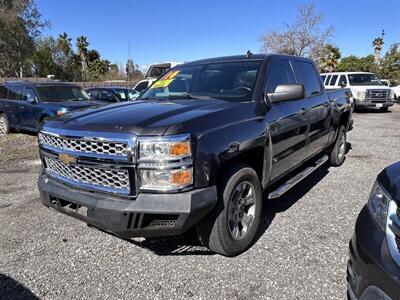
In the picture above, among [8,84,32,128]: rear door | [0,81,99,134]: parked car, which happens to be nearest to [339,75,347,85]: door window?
[0,81,99,134]: parked car

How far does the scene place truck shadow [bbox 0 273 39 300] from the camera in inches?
110

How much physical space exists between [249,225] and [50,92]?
849cm

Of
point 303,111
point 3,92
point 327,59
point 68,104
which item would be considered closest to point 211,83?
point 303,111

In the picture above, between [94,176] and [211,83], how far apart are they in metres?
1.85

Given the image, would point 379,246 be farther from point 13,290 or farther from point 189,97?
point 13,290

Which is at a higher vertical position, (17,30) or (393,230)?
(17,30)

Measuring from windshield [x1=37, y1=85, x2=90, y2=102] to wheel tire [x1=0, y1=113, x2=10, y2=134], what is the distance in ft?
6.75

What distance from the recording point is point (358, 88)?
16922 millimetres

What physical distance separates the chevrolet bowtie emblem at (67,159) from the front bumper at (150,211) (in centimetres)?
35

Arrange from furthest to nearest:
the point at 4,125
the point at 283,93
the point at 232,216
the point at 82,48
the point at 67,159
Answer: the point at 82,48, the point at 4,125, the point at 283,93, the point at 232,216, the point at 67,159

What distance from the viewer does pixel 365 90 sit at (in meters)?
16.8

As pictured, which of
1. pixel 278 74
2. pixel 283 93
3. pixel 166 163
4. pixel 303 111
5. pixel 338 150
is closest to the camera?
pixel 166 163

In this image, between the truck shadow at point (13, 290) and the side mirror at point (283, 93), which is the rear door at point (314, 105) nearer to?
the side mirror at point (283, 93)

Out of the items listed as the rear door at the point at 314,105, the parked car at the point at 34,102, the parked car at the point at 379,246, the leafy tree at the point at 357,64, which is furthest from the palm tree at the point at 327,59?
the parked car at the point at 379,246
